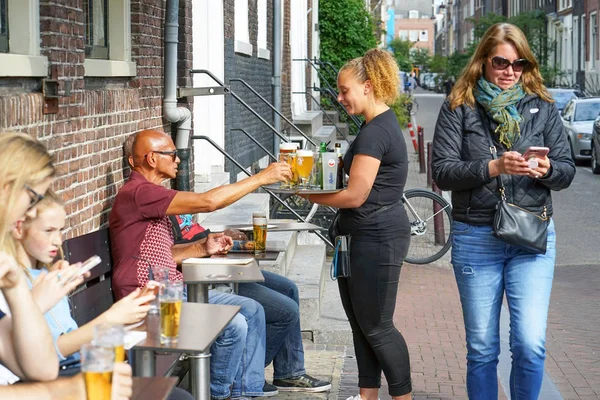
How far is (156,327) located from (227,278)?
3.30 feet

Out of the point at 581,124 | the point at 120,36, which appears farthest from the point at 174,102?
the point at 581,124

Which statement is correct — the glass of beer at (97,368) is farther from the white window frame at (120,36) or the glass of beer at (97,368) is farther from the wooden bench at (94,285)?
the white window frame at (120,36)

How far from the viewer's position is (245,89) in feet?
44.0

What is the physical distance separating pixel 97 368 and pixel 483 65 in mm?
2580

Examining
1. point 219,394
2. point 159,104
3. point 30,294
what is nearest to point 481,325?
point 219,394

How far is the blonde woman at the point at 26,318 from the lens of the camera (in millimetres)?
2844

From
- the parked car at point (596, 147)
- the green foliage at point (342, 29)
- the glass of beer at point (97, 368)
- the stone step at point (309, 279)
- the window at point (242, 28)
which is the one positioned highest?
the green foliage at point (342, 29)

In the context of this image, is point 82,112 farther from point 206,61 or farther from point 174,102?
point 206,61

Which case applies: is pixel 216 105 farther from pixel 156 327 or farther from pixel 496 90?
pixel 156 327

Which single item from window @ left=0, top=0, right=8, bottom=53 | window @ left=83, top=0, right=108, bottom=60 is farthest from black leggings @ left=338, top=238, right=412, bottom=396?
window @ left=83, top=0, right=108, bottom=60

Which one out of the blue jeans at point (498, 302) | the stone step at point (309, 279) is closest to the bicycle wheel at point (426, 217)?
the stone step at point (309, 279)

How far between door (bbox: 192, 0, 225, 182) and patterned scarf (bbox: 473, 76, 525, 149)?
535 centimetres

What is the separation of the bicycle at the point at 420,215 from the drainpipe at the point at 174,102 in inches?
124

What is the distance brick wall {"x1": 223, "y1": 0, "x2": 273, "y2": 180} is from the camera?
11258mm
